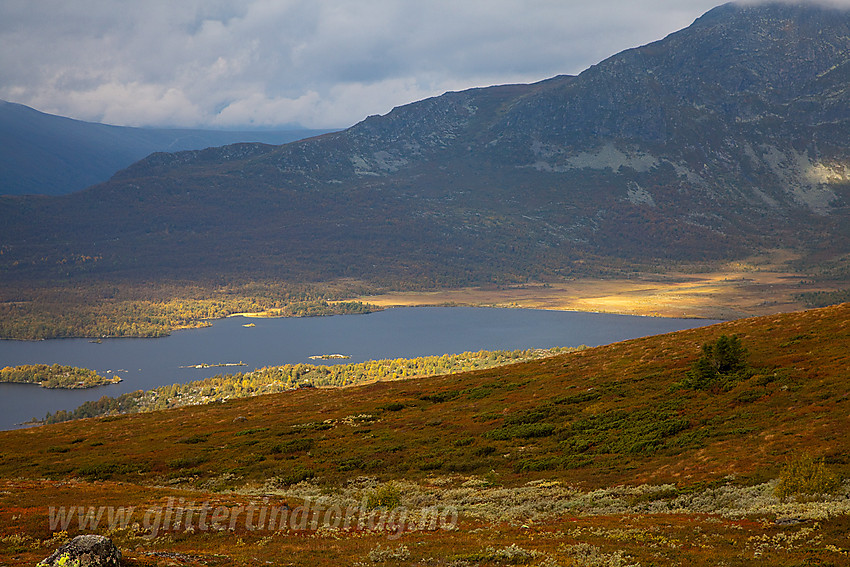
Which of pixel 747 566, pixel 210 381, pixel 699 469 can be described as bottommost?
pixel 210 381

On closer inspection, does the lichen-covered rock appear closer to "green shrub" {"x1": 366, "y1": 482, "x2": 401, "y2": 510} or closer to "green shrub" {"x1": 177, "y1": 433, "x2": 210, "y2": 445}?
Answer: "green shrub" {"x1": 366, "y1": 482, "x2": 401, "y2": 510}

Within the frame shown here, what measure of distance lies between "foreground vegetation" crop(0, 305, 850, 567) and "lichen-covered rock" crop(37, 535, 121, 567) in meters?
1.71

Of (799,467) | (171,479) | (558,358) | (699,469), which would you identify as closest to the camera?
(799,467)

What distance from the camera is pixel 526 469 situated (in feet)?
129

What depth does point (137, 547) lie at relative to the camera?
2377 centimetres

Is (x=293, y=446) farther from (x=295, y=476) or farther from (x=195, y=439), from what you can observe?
(x=195, y=439)

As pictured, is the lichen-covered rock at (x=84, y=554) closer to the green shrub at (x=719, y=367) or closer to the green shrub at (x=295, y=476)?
the green shrub at (x=295, y=476)

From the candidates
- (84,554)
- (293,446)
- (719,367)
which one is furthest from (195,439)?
(719,367)

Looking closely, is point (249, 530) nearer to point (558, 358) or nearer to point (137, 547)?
point (137, 547)

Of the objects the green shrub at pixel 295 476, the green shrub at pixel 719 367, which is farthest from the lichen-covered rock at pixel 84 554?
the green shrub at pixel 719 367

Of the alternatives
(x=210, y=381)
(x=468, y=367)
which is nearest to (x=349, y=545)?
(x=468, y=367)

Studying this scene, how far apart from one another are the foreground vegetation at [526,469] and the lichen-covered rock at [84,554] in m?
1.71

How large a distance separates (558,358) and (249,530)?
5871 centimetres

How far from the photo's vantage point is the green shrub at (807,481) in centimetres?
2562
